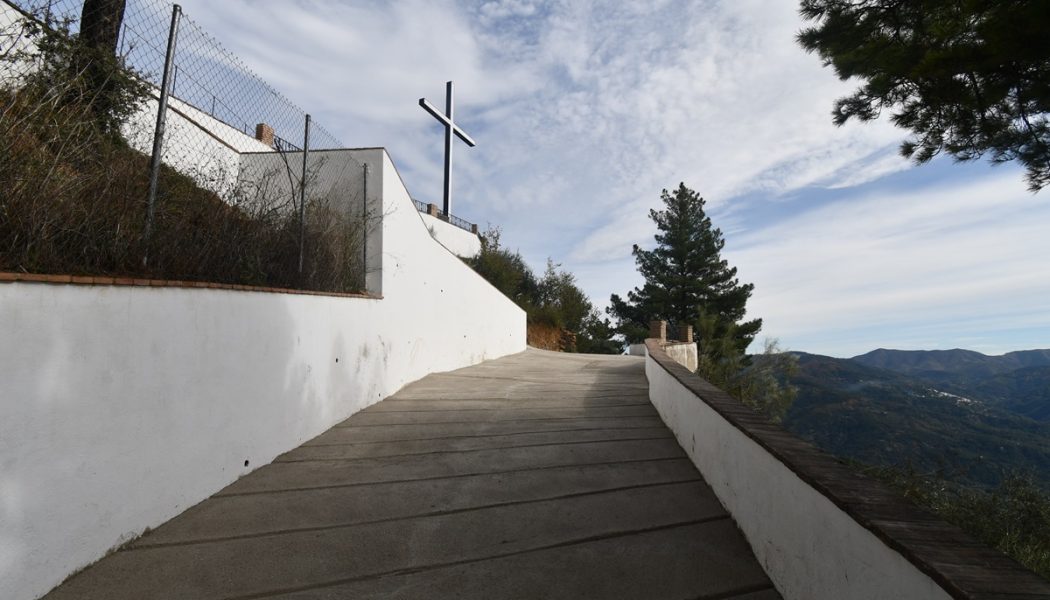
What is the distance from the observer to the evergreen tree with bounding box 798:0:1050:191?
331 cm

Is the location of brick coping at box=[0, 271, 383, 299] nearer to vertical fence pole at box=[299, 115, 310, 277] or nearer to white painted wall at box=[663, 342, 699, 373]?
vertical fence pole at box=[299, 115, 310, 277]

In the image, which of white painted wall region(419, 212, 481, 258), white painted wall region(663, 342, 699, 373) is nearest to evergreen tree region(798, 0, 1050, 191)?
white painted wall region(663, 342, 699, 373)

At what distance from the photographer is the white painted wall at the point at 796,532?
1.44m

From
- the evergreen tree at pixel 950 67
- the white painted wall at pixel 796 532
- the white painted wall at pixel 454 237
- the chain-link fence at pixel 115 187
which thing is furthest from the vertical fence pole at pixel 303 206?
the white painted wall at pixel 454 237

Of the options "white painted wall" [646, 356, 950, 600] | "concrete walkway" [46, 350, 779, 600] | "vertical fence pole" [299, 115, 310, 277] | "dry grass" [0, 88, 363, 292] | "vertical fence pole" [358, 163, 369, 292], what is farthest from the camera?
"vertical fence pole" [358, 163, 369, 292]

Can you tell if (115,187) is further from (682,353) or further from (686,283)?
(686,283)

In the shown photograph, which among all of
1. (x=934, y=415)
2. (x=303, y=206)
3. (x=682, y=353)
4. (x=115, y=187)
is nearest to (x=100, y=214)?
(x=115, y=187)

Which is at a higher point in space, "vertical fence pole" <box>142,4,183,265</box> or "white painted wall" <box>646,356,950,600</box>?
"vertical fence pole" <box>142,4,183,265</box>

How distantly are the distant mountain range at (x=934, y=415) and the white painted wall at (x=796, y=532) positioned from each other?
788 centimetres

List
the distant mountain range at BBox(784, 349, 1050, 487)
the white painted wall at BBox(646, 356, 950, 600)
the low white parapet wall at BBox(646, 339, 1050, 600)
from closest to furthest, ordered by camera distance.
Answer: the low white parapet wall at BBox(646, 339, 1050, 600) < the white painted wall at BBox(646, 356, 950, 600) < the distant mountain range at BBox(784, 349, 1050, 487)

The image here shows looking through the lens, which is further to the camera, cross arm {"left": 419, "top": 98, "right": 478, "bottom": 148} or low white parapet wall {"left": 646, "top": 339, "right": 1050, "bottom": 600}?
cross arm {"left": 419, "top": 98, "right": 478, "bottom": 148}

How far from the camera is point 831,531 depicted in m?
1.75

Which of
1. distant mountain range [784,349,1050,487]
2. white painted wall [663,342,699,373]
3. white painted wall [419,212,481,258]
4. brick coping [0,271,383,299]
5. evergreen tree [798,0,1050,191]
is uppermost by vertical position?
white painted wall [419,212,481,258]

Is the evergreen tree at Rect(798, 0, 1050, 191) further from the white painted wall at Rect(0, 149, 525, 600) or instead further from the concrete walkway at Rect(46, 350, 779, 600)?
the white painted wall at Rect(0, 149, 525, 600)
